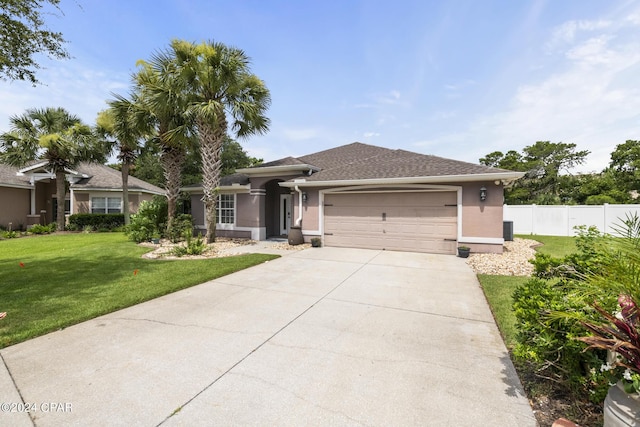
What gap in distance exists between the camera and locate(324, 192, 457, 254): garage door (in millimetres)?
9484

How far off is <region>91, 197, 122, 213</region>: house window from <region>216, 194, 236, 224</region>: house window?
10.3 metres

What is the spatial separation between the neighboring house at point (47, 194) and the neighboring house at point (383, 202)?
909 cm

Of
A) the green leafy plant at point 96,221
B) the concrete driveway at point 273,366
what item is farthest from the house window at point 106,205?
the concrete driveway at point 273,366

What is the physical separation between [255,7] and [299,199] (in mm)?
6824

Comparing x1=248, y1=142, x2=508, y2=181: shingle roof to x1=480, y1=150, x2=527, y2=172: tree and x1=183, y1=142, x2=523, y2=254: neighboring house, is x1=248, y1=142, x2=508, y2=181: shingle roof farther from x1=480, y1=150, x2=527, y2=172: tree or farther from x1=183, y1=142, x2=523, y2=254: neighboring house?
x1=480, y1=150, x2=527, y2=172: tree

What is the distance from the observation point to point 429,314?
4277mm

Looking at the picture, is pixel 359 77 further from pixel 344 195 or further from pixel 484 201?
pixel 484 201

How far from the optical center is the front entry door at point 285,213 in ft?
46.7

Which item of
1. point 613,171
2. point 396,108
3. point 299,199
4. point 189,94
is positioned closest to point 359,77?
point 396,108

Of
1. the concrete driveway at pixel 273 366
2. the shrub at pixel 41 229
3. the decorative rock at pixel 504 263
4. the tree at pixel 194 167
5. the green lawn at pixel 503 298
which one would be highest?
the tree at pixel 194 167

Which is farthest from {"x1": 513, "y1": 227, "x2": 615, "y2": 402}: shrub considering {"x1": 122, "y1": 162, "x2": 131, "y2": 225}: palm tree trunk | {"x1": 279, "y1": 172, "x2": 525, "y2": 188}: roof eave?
{"x1": 122, "y1": 162, "x2": 131, "y2": 225}: palm tree trunk

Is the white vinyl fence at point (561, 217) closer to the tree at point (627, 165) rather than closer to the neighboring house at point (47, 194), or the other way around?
the tree at point (627, 165)

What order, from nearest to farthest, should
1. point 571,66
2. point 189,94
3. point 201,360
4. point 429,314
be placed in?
point 201,360 < point 429,314 < point 571,66 < point 189,94

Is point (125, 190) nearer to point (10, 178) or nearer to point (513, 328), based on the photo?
point (10, 178)
